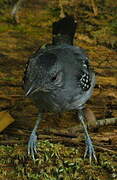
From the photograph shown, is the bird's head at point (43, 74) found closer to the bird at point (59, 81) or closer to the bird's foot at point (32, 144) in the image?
the bird at point (59, 81)

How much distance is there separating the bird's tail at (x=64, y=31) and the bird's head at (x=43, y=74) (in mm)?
1041

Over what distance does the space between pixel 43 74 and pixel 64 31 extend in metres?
1.35

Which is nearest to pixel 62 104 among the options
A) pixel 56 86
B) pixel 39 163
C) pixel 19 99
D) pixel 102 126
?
pixel 56 86

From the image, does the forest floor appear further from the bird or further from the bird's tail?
the bird's tail

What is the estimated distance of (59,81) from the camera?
3820 millimetres

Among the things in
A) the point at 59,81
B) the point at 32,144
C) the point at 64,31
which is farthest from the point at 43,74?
the point at 64,31

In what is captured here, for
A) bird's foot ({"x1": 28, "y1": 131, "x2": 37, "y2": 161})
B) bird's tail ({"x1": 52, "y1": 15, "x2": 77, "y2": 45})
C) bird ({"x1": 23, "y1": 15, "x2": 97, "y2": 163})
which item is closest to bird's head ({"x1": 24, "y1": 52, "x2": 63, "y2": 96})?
bird ({"x1": 23, "y1": 15, "x2": 97, "y2": 163})

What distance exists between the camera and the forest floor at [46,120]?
3.76 metres

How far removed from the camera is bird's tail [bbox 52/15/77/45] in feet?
15.7

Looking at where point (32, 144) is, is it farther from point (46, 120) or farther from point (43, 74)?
point (46, 120)

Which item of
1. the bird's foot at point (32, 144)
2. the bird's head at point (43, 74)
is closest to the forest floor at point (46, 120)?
the bird's foot at point (32, 144)

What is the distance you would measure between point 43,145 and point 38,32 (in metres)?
2.84

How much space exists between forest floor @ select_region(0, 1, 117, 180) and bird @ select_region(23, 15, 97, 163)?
0.12 metres

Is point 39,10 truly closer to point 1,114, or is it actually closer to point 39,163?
point 1,114
